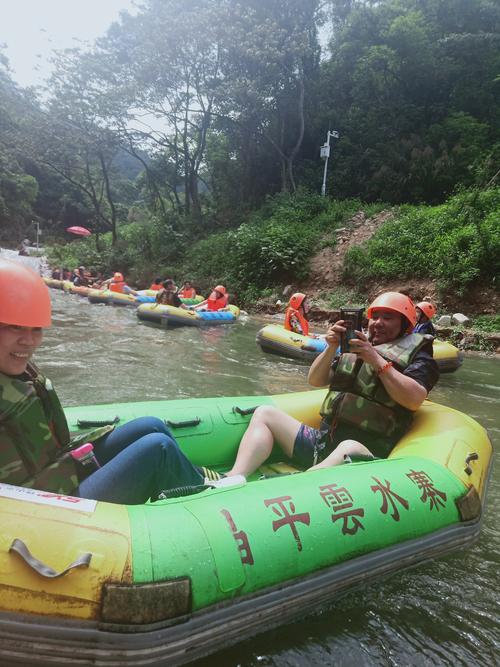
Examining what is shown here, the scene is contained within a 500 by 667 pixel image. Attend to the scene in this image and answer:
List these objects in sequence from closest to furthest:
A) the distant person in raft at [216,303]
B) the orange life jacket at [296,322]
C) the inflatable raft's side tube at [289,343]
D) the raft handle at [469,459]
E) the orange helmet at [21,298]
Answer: the orange helmet at [21,298] < the raft handle at [469,459] < the inflatable raft's side tube at [289,343] < the orange life jacket at [296,322] < the distant person in raft at [216,303]

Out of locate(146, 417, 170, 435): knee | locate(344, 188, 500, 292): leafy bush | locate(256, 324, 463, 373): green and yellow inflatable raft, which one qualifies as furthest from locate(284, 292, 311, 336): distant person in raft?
locate(146, 417, 170, 435): knee

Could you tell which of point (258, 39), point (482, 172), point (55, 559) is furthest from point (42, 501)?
point (258, 39)

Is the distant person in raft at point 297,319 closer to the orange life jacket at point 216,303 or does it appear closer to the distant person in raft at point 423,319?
the distant person in raft at point 423,319

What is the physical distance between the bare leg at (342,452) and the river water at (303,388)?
57 centimetres

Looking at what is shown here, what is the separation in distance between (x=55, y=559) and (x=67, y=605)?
0.14 meters

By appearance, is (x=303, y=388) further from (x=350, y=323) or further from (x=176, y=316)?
(x=176, y=316)

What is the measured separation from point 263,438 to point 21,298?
5.13ft

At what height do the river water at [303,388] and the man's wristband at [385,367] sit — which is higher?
the man's wristband at [385,367]

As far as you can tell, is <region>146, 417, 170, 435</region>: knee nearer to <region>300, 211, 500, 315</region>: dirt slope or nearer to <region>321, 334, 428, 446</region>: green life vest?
<region>321, 334, 428, 446</region>: green life vest

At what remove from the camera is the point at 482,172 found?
39.5 feet

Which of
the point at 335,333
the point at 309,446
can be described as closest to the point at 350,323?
the point at 335,333

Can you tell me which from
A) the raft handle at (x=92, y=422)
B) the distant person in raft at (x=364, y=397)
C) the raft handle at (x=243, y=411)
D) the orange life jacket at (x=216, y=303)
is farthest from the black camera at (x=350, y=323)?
the orange life jacket at (x=216, y=303)

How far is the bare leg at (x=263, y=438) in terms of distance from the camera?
2664 millimetres

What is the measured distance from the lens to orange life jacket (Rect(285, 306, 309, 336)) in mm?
7781
